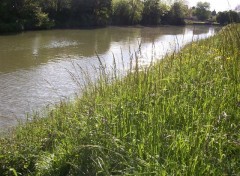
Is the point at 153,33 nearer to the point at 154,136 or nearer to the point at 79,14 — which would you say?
the point at 154,136

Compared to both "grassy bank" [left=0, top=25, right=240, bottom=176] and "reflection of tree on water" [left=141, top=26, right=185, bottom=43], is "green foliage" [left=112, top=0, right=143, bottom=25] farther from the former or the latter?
"grassy bank" [left=0, top=25, right=240, bottom=176]

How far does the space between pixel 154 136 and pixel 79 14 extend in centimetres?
4229

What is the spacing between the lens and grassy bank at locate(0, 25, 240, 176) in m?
2.25

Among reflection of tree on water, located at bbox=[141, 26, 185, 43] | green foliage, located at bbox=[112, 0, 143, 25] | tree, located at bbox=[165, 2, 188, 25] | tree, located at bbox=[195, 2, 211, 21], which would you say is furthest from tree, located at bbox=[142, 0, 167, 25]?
tree, located at bbox=[195, 2, 211, 21]

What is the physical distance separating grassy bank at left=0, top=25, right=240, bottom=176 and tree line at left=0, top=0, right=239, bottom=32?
27.7 m

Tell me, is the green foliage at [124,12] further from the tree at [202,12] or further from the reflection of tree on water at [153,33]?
the tree at [202,12]

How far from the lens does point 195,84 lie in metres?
3.26

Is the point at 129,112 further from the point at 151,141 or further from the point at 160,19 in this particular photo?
the point at 160,19

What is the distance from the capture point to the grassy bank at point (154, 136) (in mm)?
2246

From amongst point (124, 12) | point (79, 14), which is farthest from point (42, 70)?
point (124, 12)

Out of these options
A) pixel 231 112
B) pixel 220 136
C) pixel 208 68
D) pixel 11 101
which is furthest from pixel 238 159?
pixel 11 101

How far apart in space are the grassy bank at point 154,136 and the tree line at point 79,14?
2766cm

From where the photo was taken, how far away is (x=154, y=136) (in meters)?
2.52

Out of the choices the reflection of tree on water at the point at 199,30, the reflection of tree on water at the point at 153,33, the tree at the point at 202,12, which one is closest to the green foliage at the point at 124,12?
the reflection of tree on water at the point at 153,33
